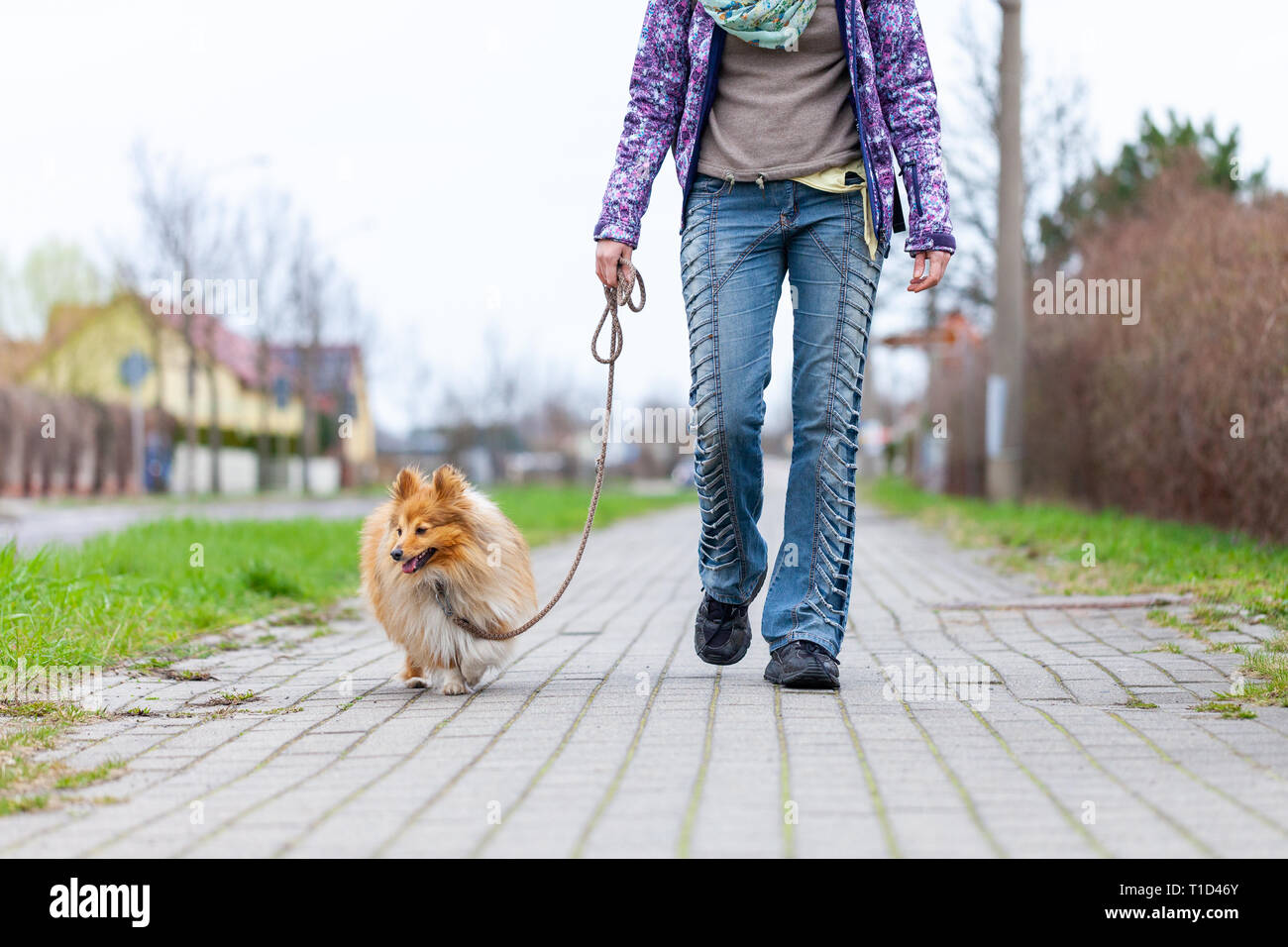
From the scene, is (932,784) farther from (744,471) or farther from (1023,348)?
(1023,348)

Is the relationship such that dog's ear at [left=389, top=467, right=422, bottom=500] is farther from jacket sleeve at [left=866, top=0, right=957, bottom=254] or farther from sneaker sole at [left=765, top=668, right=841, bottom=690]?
jacket sleeve at [left=866, top=0, right=957, bottom=254]

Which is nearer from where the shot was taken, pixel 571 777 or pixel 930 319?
pixel 571 777

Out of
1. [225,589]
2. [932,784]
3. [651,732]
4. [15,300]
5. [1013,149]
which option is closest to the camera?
[932,784]

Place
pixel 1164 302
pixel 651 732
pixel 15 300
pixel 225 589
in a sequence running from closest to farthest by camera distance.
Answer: pixel 651 732, pixel 225 589, pixel 1164 302, pixel 15 300

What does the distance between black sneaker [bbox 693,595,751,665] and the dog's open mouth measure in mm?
949

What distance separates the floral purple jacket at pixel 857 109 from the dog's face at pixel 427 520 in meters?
1.04

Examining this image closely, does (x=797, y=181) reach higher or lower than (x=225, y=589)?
higher

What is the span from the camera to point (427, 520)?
4727 mm

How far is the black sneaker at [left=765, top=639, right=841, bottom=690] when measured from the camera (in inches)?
172

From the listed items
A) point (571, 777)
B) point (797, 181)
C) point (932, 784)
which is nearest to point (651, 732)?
point (571, 777)

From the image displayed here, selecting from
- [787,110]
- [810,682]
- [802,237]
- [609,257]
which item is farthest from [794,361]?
[810,682]

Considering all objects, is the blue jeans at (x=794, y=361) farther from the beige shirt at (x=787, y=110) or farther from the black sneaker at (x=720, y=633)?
the black sneaker at (x=720, y=633)
